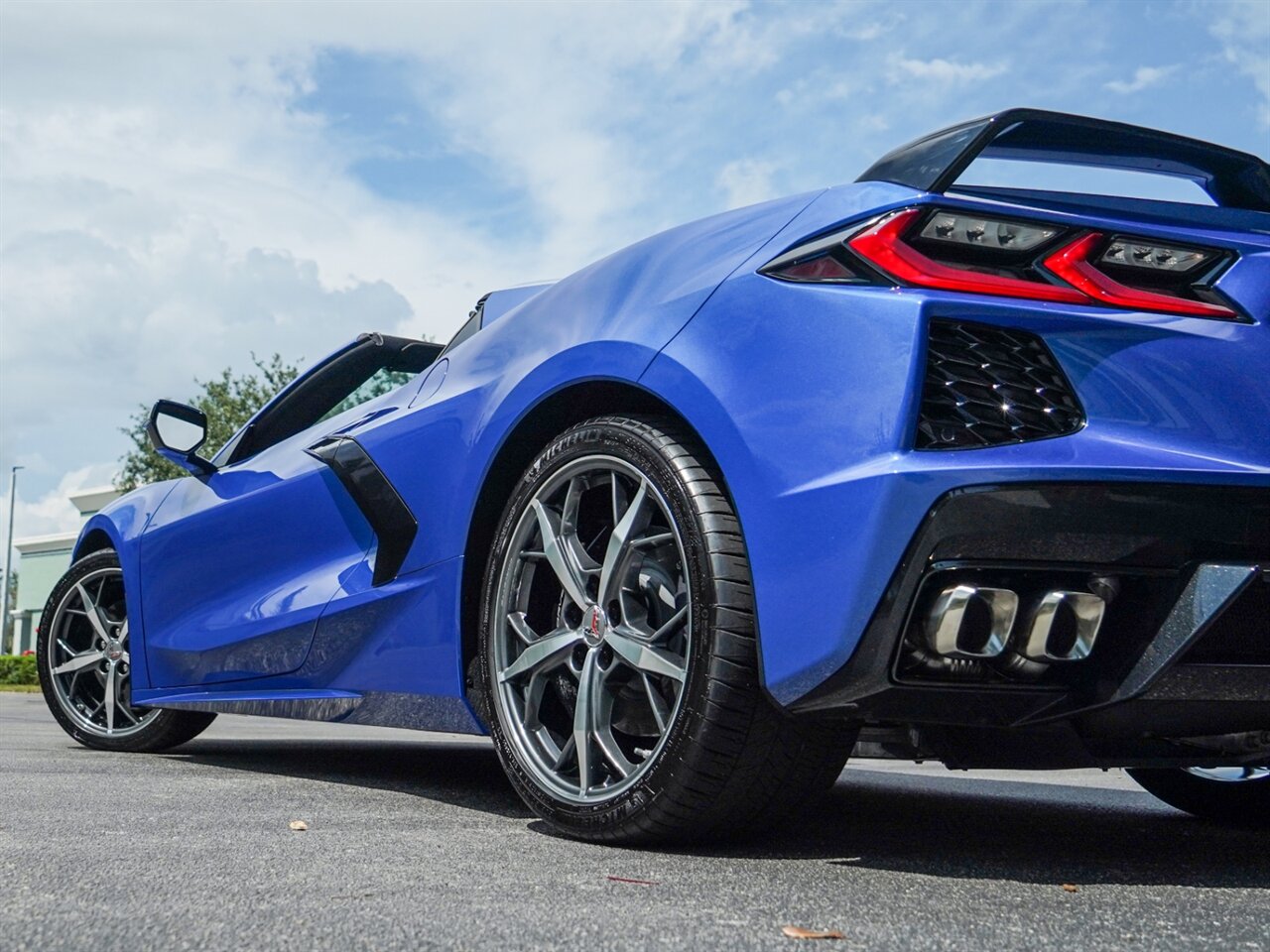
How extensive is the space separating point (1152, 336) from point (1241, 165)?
776 millimetres

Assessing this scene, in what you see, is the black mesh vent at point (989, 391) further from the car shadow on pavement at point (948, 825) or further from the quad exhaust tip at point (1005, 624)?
the car shadow on pavement at point (948, 825)

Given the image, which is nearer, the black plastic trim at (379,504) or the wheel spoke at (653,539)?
the wheel spoke at (653,539)

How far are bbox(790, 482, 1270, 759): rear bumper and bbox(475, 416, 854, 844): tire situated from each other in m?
0.26

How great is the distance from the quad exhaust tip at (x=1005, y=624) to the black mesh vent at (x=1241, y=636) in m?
0.18

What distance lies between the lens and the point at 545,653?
2711mm

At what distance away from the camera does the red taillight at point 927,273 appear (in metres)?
2.17

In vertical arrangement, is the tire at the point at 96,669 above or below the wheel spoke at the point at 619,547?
below

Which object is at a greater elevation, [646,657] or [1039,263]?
[1039,263]

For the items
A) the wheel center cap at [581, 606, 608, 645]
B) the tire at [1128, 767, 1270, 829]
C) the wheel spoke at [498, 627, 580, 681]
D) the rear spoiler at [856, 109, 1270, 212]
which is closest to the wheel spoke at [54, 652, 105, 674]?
the wheel spoke at [498, 627, 580, 681]

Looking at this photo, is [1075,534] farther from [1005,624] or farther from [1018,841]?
[1018,841]

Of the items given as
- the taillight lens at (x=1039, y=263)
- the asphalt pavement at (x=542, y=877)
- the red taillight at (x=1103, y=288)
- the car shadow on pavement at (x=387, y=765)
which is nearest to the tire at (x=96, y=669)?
the car shadow on pavement at (x=387, y=765)

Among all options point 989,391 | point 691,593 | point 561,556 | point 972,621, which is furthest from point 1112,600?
point 561,556

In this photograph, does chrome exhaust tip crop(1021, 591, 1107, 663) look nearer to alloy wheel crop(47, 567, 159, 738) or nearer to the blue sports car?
the blue sports car

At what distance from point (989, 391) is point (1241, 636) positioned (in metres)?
0.57
